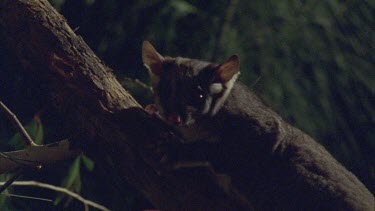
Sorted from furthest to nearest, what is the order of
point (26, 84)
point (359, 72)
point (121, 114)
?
point (359, 72) → point (26, 84) → point (121, 114)

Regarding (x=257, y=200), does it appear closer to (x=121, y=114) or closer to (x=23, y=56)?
(x=121, y=114)

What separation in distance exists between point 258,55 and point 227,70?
1.84m

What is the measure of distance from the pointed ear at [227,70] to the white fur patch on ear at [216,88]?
34 mm

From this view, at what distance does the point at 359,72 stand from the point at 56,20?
3.10 meters

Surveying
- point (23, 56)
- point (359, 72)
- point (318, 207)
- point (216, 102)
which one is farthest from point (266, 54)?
point (23, 56)

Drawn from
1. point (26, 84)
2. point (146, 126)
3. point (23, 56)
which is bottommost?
point (26, 84)

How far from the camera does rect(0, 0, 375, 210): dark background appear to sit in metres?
5.36

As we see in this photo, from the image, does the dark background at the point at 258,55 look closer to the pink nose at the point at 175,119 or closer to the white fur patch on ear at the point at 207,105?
the white fur patch on ear at the point at 207,105

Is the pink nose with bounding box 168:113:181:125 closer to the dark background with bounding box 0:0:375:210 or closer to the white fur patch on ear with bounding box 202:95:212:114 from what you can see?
the white fur patch on ear with bounding box 202:95:212:114

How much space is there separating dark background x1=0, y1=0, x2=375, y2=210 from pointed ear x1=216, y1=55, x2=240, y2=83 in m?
1.63

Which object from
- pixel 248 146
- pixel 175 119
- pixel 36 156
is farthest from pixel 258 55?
pixel 36 156

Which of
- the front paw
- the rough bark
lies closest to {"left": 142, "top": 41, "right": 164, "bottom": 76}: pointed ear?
the front paw

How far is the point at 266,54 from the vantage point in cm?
548

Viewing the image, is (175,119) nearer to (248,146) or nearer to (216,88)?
(216,88)
